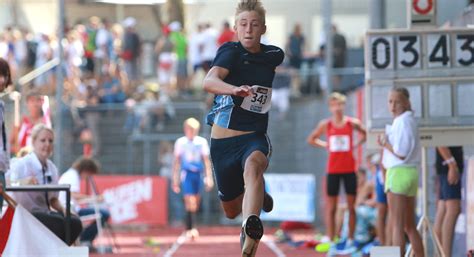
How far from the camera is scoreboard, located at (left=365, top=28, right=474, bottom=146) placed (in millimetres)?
14789

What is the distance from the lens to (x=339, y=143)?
63.4 ft

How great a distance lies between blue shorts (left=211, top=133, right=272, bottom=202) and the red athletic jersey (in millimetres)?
7552

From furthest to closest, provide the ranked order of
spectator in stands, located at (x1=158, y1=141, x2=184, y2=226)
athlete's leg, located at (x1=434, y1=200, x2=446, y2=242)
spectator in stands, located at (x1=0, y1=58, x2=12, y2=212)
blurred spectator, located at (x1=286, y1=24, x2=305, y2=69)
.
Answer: blurred spectator, located at (x1=286, y1=24, x2=305, y2=69)
spectator in stands, located at (x1=158, y1=141, x2=184, y2=226)
athlete's leg, located at (x1=434, y1=200, x2=446, y2=242)
spectator in stands, located at (x1=0, y1=58, x2=12, y2=212)

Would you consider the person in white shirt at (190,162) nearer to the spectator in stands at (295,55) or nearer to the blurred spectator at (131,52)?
the spectator in stands at (295,55)

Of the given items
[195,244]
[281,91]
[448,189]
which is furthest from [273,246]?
[281,91]

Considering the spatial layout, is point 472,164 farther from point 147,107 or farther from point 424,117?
point 147,107

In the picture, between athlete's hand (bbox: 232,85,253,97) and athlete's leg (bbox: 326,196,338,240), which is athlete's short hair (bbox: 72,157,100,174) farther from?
athlete's hand (bbox: 232,85,253,97)

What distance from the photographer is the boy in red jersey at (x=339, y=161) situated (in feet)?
61.9

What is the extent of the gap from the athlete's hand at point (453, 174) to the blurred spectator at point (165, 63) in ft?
62.4

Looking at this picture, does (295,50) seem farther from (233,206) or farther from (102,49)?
A: (233,206)

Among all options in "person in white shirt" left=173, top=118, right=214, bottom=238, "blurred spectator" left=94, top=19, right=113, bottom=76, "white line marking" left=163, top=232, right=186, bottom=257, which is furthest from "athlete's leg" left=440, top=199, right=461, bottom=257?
"blurred spectator" left=94, top=19, right=113, bottom=76

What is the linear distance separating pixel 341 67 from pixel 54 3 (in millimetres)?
11819

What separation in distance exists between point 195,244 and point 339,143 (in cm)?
392

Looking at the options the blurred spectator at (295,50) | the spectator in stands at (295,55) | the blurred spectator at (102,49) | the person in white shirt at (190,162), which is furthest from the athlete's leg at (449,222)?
the blurred spectator at (102,49)
